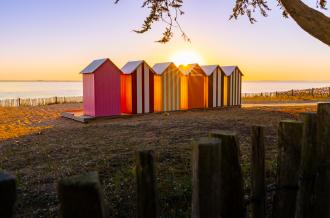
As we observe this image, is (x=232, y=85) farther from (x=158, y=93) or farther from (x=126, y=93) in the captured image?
(x=126, y=93)

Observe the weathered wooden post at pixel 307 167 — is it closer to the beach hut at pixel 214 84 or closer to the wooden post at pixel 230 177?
the wooden post at pixel 230 177

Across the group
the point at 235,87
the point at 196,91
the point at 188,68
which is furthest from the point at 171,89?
the point at 235,87

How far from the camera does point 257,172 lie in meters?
2.86

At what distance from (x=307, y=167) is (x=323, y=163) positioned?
0.15 m

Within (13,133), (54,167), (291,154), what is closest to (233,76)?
(13,133)

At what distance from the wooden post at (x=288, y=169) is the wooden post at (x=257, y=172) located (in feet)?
0.47

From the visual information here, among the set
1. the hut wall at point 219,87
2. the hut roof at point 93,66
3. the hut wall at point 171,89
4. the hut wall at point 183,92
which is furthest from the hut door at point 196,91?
the hut roof at point 93,66

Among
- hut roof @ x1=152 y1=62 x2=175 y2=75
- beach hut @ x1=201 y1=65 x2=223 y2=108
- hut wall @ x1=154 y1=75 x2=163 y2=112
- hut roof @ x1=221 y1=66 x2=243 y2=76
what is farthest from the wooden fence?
hut roof @ x1=221 y1=66 x2=243 y2=76

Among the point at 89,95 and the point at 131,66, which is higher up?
the point at 131,66

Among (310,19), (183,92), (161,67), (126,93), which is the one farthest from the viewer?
(183,92)

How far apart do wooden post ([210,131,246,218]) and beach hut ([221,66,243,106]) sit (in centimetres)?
2358

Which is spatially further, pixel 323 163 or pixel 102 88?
pixel 102 88

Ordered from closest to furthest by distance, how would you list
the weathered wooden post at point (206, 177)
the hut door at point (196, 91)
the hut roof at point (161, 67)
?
the weathered wooden post at point (206, 177), the hut roof at point (161, 67), the hut door at point (196, 91)

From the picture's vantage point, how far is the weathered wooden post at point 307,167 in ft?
9.20
